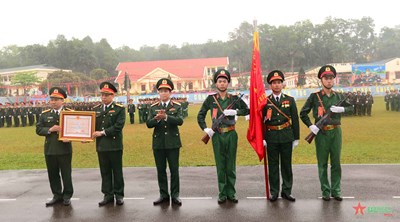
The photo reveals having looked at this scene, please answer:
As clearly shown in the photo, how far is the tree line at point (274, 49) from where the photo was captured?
71250 millimetres

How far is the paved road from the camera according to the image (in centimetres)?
536

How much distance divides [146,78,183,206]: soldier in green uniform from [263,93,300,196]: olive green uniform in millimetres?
1350

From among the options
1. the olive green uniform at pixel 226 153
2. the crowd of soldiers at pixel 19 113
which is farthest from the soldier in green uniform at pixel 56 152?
the crowd of soldiers at pixel 19 113

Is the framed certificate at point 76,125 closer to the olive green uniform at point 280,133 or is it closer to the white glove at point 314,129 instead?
the olive green uniform at point 280,133

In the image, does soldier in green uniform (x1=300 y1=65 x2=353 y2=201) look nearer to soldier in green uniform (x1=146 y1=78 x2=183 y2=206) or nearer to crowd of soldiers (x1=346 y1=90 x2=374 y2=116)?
soldier in green uniform (x1=146 y1=78 x2=183 y2=206)

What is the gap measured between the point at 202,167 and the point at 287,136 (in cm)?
313

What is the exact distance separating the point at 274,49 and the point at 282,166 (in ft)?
219

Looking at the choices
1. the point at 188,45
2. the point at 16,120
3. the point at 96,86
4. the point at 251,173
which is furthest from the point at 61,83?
the point at 188,45

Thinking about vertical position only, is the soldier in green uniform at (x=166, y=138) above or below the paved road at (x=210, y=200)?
above

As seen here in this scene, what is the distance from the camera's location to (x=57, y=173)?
625cm

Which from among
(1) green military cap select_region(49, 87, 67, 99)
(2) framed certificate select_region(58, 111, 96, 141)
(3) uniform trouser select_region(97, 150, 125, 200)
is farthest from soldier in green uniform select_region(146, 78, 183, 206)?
(1) green military cap select_region(49, 87, 67, 99)

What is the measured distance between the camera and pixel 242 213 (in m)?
5.43

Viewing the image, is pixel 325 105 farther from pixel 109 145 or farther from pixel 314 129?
pixel 109 145

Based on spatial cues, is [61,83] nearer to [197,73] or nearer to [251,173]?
[197,73]
